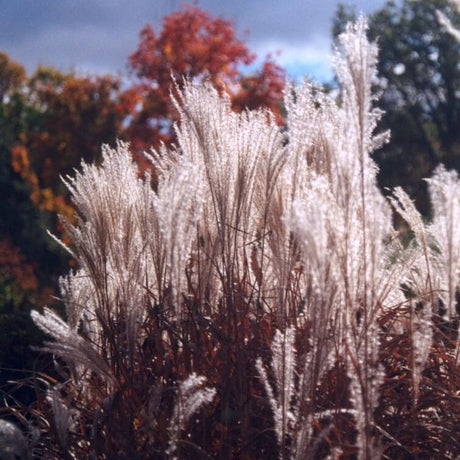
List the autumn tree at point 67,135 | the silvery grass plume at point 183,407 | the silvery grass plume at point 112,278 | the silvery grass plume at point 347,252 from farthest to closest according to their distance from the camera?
the autumn tree at point 67,135 → the silvery grass plume at point 112,278 → the silvery grass plume at point 183,407 → the silvery grass plume at point 347,252

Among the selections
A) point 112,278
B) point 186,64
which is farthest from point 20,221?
point 112,278

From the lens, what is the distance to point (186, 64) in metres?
15.8

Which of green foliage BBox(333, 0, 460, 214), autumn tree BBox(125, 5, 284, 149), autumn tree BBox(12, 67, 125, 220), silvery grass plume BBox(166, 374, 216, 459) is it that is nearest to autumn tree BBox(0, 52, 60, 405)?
autumn tree BBox(12, 67, 125, 220)

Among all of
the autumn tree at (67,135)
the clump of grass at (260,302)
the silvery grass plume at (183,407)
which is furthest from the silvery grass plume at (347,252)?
the autumn tree at (67,135)

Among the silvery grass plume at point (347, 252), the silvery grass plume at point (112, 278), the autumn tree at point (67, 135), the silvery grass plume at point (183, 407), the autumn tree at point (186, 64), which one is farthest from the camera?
the autumn tree at point (67, 135)

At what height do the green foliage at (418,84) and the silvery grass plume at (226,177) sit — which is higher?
the green foliage at (418,84)

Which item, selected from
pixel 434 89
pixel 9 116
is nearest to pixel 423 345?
pixel 434 89

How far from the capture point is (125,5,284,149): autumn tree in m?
15.5

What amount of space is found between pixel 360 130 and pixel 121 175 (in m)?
1.06

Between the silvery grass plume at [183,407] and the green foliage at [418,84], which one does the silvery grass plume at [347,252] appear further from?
the green foliage at [418,84]

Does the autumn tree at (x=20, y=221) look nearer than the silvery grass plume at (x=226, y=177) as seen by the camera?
No

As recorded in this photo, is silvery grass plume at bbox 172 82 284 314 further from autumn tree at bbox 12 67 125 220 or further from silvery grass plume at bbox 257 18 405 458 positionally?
autumn tree at bbox 12 67 125 220

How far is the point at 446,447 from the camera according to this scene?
91.1 inches

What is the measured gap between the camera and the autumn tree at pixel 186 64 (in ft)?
51.0
